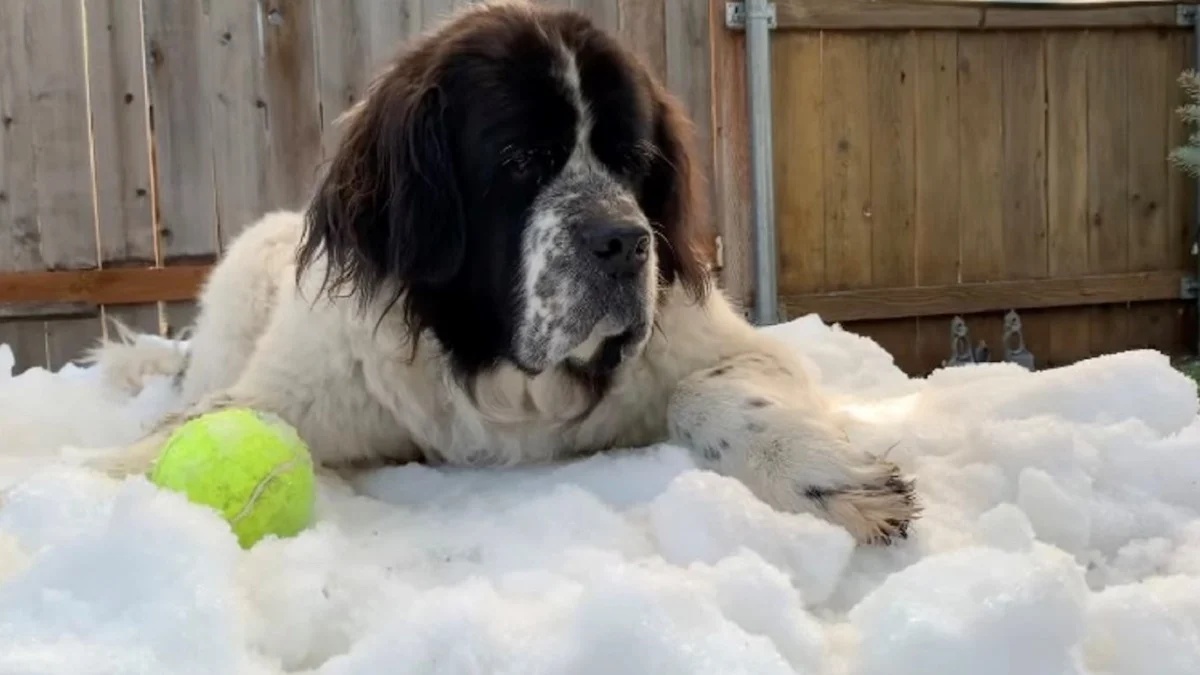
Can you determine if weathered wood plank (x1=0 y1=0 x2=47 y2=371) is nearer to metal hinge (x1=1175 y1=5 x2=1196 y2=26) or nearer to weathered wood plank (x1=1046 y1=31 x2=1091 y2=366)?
weathered wood plank (x1=1046 y1=31 x2=1091 y2=366)

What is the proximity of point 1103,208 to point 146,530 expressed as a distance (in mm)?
4195

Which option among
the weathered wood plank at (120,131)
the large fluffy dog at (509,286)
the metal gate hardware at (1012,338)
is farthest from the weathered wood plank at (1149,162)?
the weathered wood plank at (120,131)

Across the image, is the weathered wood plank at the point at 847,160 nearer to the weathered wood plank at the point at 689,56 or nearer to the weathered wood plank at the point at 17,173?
the weathered wood plank at the point at 689,56

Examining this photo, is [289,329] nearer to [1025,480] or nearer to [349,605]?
[349,605]

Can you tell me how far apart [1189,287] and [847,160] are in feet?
4.87

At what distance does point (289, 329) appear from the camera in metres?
1.94

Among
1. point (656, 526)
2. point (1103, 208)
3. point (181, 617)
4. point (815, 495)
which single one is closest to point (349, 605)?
point (181, 617)

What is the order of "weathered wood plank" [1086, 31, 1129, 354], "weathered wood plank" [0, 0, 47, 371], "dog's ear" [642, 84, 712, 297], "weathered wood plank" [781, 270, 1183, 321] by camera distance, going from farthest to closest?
"weathered wood plank" [1086, 31, 1129, 354] < "weathered wood plank" [781, 270, 1183, 321] < "weathered wood plank" [0, 0, 47, 371] < "dog's ear" [642, 84, 712, 297]

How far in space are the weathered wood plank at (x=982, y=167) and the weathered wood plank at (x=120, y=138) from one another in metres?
2.91

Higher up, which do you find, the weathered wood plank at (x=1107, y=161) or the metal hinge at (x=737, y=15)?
the metal hinge at (x=737, y=15)

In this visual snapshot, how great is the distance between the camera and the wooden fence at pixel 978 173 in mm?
4176

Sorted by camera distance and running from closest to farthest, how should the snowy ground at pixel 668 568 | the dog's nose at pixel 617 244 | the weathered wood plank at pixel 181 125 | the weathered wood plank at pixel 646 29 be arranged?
the snowy ground at pixel 668 568, the dog's nose at pixel 617 244, the weathered wood plank at pixel 181 125, the weathered wood plank at pixel 646 29

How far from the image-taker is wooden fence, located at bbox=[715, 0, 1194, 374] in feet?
13.7

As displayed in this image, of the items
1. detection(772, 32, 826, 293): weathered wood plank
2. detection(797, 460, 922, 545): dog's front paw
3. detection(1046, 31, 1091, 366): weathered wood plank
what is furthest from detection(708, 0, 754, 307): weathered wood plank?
detection(797, 460, 922, 545): dog's front paw
